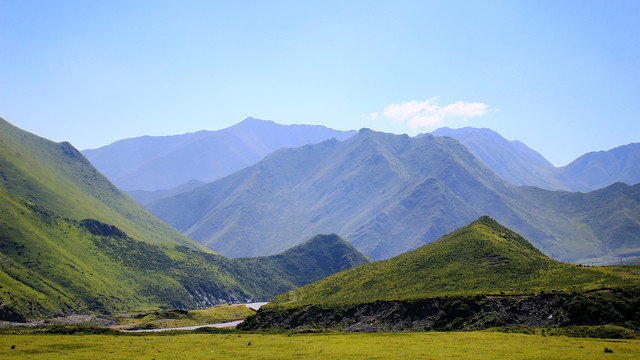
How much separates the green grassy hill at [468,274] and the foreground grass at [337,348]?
120 ft

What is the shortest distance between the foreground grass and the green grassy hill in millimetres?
36530

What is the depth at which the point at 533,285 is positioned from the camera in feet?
372

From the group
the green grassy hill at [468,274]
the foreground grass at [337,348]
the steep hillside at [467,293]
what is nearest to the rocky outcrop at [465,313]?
the steep hillside at [467,293]

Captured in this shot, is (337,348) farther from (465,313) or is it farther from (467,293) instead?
(467,293)

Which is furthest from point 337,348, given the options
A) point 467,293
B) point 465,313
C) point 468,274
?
point 468,274

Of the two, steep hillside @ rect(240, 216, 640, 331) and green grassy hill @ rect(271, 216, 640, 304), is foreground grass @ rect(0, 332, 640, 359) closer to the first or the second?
steep hillside @ rect(240, 216, 640, 331)

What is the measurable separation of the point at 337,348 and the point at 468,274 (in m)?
73.2

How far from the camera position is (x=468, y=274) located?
133875 mm

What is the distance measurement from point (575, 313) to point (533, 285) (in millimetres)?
24803

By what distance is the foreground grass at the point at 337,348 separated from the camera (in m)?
60.4

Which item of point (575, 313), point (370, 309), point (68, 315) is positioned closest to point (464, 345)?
point (575, 313)

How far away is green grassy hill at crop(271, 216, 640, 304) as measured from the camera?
369 feet

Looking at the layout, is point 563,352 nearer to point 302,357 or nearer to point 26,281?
point 302,357

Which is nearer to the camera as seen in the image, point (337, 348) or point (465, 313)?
point (337, 348)
